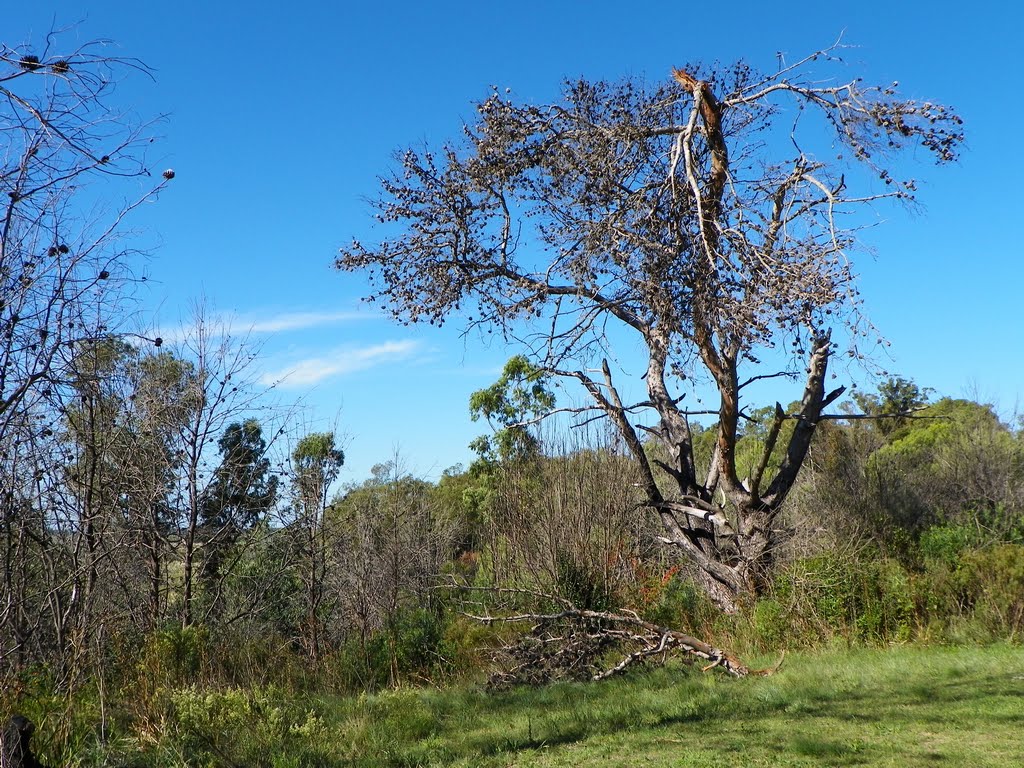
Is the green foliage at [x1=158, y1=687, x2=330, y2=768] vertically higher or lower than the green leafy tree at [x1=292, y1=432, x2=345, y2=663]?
lower

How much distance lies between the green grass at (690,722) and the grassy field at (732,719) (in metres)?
0.01

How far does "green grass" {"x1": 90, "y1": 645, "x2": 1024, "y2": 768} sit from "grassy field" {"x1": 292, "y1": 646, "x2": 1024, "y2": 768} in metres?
0.01

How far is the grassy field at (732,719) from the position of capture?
574 cm

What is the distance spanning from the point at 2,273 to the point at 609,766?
4814 mm

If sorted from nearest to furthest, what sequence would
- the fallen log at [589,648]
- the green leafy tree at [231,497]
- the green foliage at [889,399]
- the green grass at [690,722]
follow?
the green grass at [690,722]
the fallen log at [589,648]
the green leafy tree at [231,497]
the green foliage at [889,399]

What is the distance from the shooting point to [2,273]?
13.9 feet

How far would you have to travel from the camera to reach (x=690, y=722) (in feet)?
22.1

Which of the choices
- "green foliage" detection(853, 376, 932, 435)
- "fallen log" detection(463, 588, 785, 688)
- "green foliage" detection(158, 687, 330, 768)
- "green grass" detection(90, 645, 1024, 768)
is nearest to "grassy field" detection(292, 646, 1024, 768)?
"green grass" detection(90, 645, 1024, 768)

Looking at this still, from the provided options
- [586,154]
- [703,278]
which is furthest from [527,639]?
[586,154]

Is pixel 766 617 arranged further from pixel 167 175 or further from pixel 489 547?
pixel 167 175

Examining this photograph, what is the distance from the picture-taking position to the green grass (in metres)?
5.72

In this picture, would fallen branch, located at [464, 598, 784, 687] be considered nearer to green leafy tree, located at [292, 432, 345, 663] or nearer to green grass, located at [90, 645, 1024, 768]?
green grass, located at [90, 645, 1024, 768]

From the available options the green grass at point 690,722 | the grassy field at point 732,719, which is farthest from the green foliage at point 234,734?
the grassy field at point 732,719

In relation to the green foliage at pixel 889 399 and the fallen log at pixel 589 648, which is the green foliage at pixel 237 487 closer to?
the fallen log at pixel 589 648
